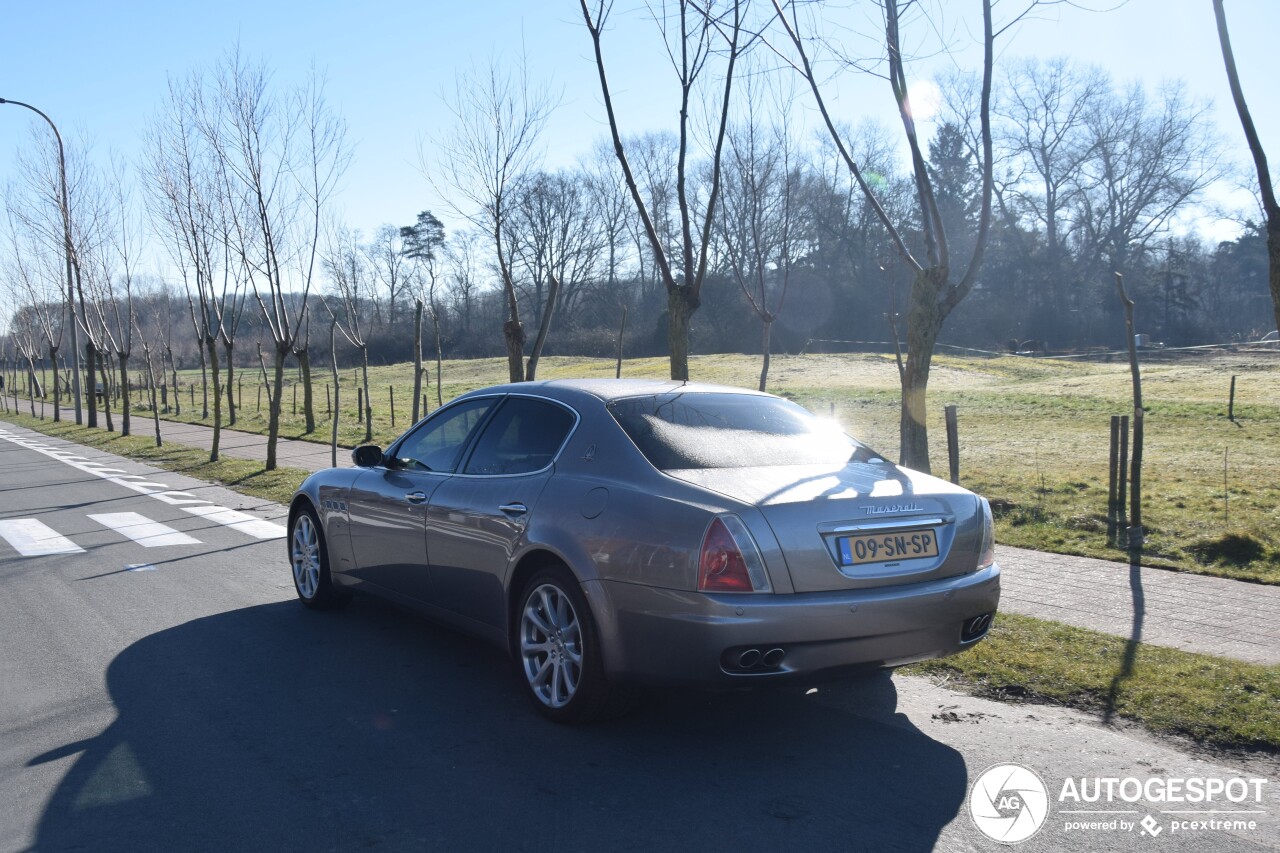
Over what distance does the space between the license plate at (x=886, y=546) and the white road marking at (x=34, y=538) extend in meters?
8.28

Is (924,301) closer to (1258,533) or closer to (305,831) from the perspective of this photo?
(1258,533)

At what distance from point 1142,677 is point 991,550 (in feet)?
3.82

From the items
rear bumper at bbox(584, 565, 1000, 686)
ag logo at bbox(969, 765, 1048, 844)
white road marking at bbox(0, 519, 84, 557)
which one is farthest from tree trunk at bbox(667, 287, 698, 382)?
ag logo at bbox(969, 765, 1048, 844)

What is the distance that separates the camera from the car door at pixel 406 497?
5.70 metres

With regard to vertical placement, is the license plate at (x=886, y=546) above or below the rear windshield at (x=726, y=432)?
below

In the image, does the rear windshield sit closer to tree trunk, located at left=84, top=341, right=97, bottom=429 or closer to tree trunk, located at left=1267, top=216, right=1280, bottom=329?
tree trunk, located at left=1267, top=216, right=1280, bottom=329

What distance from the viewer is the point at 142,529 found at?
11102 millimetres

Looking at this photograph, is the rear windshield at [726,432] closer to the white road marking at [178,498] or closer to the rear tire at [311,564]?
the rear tire at [311,564]

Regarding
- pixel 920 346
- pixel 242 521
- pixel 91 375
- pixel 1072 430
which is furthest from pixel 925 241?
pixel 91 375

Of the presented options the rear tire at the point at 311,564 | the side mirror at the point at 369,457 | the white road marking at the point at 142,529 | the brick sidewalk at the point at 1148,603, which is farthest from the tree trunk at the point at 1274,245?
the white road marking at the point at 142,529

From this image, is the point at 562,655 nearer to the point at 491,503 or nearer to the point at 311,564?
the point at 491,503

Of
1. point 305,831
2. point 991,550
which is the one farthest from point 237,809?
point 991,550

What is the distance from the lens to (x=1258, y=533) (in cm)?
867

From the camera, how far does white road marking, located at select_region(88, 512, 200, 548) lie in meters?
10.2
